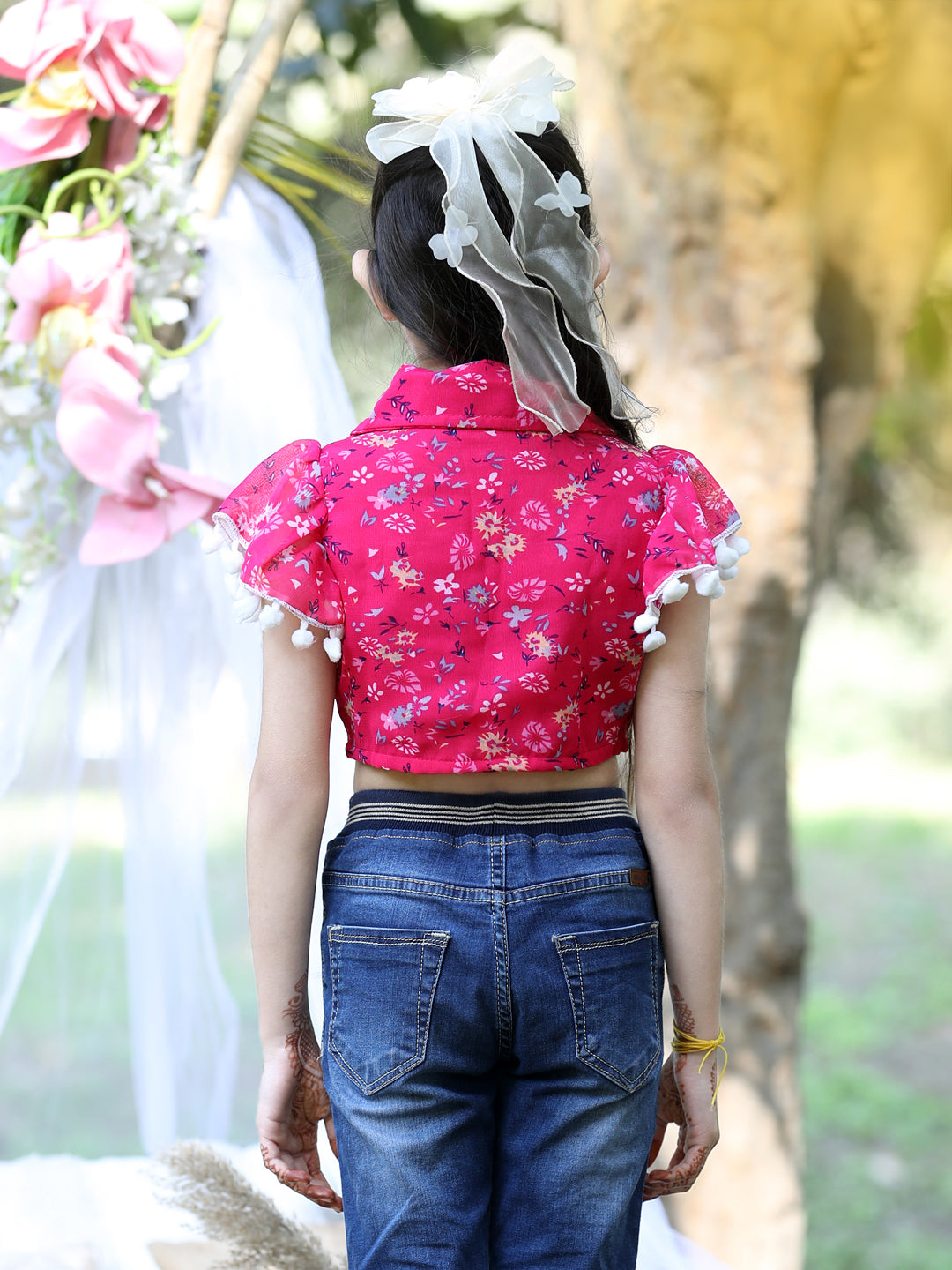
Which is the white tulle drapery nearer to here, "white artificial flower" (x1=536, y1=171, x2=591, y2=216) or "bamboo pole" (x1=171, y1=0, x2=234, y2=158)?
"bamboo pole" (x1=171, y1=0, x2=234, y2=158)

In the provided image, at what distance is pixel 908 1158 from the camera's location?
3469mm

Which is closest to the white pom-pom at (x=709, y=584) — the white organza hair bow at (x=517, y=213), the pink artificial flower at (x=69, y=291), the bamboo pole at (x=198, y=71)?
the white organza hair bow at (x=517, y=213)

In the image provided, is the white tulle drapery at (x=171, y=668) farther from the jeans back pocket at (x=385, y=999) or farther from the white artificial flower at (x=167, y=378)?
the jeans back pocket at (x=385, y=999)

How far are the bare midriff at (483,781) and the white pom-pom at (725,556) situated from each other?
20cm

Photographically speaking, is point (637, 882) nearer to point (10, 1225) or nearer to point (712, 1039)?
point (712, 1039)

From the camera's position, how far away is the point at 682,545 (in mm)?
1002

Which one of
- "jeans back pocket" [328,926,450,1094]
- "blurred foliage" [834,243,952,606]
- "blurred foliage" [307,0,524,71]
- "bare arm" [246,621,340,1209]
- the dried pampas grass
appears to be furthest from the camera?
"blurred foliage" [834,243,952,606]

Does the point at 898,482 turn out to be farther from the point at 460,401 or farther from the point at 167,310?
the point at 460,401

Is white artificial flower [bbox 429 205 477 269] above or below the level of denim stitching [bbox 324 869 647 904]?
above

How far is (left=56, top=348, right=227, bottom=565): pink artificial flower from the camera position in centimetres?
144

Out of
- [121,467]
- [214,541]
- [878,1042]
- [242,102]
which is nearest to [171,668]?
[121,467]

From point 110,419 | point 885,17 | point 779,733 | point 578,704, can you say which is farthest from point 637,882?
point 885,17

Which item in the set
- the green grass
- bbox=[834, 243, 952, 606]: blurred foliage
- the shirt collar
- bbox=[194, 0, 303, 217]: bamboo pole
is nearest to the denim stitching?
the shirt collar

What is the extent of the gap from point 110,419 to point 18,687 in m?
0.38
